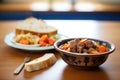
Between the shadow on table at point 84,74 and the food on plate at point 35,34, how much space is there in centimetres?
29

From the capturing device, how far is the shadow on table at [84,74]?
1026mm

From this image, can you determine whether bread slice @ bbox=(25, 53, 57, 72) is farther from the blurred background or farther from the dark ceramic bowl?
the blurred background

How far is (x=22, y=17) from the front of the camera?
10.0 feet

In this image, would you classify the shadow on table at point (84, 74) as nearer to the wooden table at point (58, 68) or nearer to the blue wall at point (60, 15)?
the wooden table at point (58, 68)

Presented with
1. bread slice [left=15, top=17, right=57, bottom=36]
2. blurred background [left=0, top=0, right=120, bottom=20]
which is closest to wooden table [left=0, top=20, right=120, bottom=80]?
bread slice [left=15, top=17, right=57, bottom=36]

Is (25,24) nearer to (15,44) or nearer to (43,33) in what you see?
(43,33)

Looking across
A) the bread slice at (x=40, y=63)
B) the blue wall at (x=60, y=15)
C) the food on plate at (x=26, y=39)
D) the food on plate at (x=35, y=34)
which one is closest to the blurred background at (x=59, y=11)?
the blue wall at (x=60, y=15)

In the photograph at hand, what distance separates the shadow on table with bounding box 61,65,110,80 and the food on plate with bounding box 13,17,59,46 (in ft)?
0.96

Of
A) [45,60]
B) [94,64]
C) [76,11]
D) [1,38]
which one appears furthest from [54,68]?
[76,11]

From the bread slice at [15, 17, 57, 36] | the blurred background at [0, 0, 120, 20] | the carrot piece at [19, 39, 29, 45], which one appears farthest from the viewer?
the blurred background at [0, 0, 120, 20]

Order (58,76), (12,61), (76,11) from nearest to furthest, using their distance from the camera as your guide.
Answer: (58,76)
(12,61)
(76,11)

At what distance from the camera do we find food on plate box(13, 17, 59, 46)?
1.35m

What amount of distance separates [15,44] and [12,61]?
176mm

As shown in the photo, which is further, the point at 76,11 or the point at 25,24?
the point at 76,11
